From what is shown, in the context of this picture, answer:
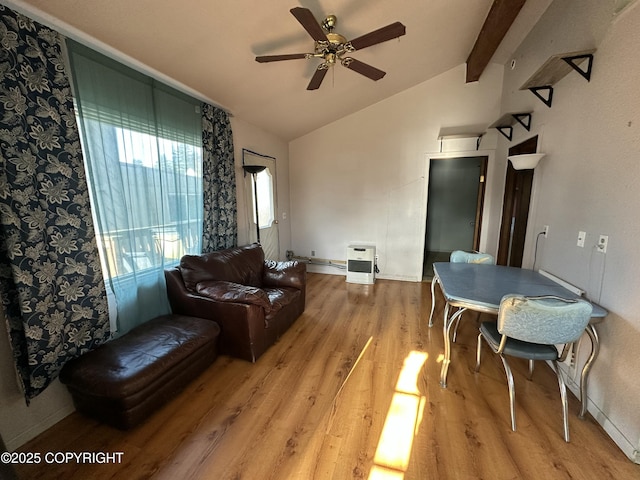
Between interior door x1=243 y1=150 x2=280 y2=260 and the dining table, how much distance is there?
2531 mm

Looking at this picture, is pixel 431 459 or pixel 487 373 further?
pixel 487 373

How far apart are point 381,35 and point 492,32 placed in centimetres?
184

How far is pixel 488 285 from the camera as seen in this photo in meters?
1.90

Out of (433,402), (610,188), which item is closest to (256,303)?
(433,402)

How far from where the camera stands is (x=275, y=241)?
439cm

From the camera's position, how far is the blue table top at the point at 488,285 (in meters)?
1.63

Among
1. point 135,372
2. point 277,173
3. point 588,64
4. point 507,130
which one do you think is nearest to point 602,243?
point 588,64

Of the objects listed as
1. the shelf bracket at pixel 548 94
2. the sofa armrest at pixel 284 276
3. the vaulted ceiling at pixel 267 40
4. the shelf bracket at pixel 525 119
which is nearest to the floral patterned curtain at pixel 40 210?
the vaulted ceiling at pixel 267 40

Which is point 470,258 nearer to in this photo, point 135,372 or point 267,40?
point 267,40

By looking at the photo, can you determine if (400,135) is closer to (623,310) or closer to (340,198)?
(340,198)

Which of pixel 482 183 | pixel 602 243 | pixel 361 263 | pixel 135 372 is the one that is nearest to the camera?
pixel 135 372

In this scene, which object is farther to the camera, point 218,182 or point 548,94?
point 218,182

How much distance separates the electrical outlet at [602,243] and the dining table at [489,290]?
1.13ft

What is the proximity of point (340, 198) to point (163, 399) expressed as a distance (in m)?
3.68
